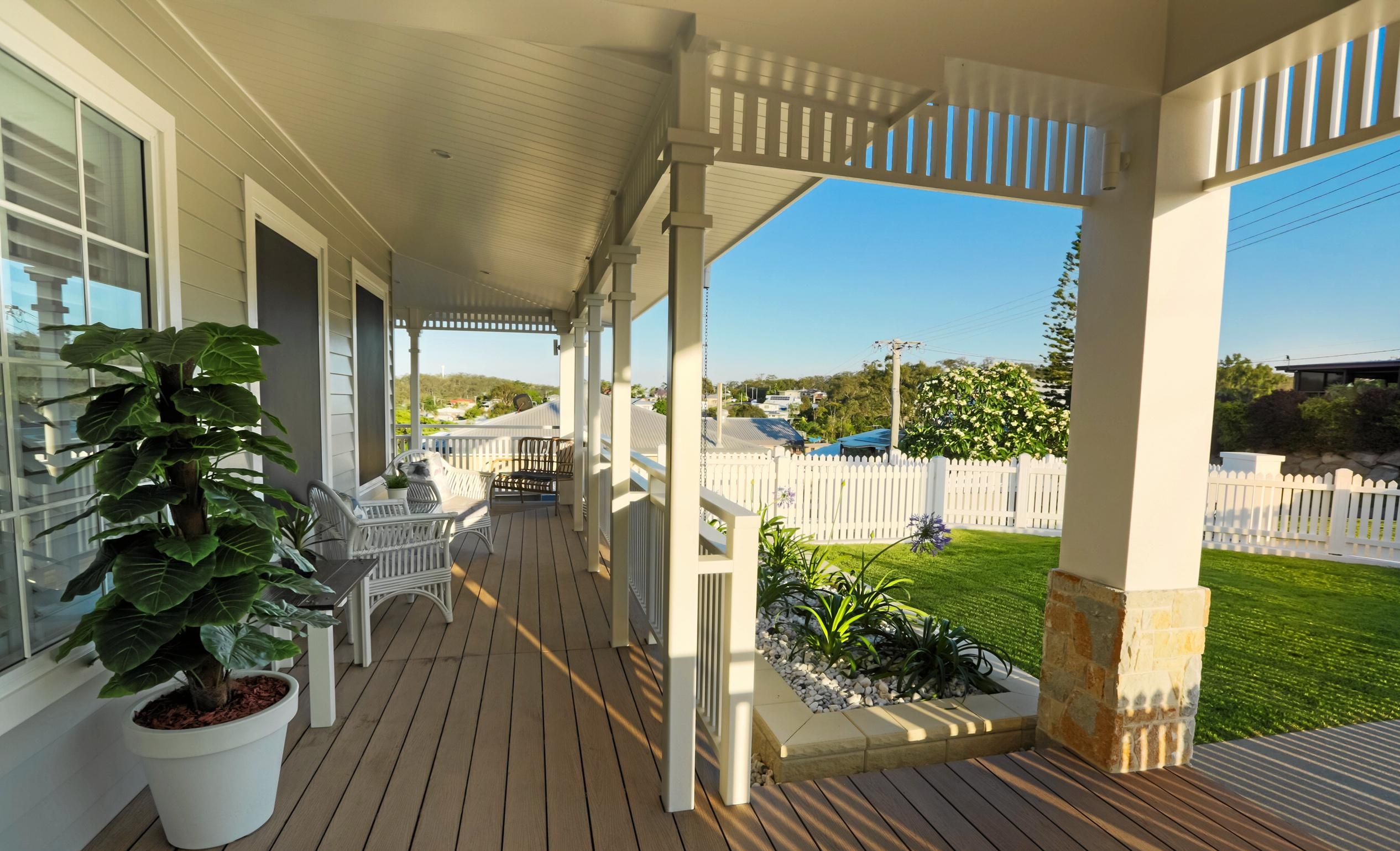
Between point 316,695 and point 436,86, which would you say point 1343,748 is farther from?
point 436,86

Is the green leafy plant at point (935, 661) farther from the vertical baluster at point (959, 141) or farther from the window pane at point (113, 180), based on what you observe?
the window pane at point (113, 180)

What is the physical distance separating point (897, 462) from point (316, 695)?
7.59 metres

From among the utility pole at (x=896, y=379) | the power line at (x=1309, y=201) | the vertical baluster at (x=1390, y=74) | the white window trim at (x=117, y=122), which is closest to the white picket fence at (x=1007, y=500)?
the vertical baluster at (x=1390, y=74)

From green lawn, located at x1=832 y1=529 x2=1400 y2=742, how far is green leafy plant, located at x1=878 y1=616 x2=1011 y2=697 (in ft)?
3.17

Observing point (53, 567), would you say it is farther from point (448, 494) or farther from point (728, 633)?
point (448, 494)

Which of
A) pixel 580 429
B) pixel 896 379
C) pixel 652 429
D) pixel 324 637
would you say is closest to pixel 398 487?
pixel 580 429

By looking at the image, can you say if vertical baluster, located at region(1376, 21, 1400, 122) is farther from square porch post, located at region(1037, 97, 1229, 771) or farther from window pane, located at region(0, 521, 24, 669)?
window pane, located at region(0, 521, 24, 669)

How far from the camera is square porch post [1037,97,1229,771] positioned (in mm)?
2305

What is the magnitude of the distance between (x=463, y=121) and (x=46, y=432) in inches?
79.1

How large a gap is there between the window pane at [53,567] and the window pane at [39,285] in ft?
1.55

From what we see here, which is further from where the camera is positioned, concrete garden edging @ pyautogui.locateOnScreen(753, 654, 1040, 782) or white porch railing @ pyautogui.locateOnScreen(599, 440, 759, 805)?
concrete garden edging @ pyautogui.locateOnScreen(753, 654, 1040, 782)

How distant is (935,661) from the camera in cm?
308

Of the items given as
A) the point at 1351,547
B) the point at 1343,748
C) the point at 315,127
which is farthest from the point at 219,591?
the point at 1351,547

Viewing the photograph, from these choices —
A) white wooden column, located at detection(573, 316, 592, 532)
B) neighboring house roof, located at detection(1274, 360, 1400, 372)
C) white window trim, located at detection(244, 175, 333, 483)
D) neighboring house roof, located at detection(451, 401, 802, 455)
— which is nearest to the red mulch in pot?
white window trim, located at detection(244, 175, 333, 483)
